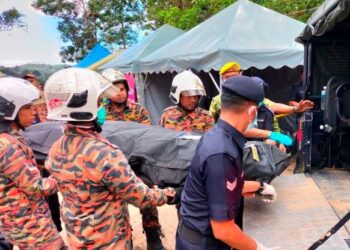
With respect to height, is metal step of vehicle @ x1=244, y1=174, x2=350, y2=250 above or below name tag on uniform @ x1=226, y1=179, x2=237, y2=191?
below

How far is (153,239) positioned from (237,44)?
13.0 ft

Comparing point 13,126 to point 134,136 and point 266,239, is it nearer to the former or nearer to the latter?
point 134,136

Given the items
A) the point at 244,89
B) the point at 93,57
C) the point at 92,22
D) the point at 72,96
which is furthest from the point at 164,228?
the point at 92,22

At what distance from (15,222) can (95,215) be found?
0.66 meters

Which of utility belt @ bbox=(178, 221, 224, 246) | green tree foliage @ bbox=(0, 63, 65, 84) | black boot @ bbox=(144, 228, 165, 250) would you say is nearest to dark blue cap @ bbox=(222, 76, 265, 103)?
utility belt @ bbox=(178, 221, 224, 246)

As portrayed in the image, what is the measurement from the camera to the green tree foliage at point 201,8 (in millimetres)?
9828

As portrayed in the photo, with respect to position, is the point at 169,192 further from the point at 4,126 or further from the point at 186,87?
the point at 186,87

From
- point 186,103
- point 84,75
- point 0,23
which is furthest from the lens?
point 0,23

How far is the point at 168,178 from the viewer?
226 centimetres

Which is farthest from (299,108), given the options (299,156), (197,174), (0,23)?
(0,23)

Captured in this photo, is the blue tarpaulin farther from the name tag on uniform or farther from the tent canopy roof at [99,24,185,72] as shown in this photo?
the name tag on uniform

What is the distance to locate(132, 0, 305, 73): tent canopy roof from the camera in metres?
6.14

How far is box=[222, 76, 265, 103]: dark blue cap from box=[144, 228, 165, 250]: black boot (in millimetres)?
2306

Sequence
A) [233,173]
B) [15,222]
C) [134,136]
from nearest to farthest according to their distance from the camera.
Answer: [233,173]
[15,222]
[134,136]
